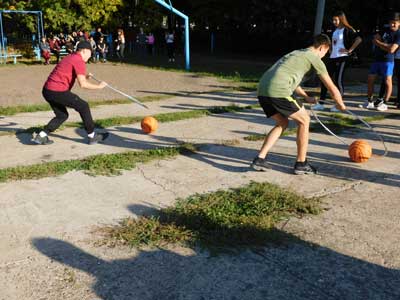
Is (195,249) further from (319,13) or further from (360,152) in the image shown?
(319,13)

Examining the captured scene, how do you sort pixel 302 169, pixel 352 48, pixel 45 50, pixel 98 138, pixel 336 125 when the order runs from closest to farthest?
1. pixel 302 169
2. pixel 98 138
3. pixel 336 125
4. pixel 352 48
5. pixel 45 50

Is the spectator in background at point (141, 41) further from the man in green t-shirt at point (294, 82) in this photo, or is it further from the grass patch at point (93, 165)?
the man in green t-shirt at point (294, 82)

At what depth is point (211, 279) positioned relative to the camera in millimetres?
3281

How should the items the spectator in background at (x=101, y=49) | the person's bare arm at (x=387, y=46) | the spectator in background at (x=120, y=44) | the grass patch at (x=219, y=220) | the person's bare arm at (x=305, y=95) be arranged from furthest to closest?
the spectator in background at (x=120, y=44), the spectator in background at (x=101, y=49), the person's bare arm at (x=387, y=46), the person's bare arm at (x=305, y=95), the grass patch at (x=219, y=220)

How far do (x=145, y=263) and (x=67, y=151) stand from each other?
349 cm

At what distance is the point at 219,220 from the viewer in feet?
13.6

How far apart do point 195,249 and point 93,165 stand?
2511 mm

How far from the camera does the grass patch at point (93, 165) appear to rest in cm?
545

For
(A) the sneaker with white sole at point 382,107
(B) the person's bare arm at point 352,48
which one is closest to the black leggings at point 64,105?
(B) the person's bare arm at point 352,48

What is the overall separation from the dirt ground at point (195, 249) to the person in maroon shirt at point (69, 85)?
23 centimetres

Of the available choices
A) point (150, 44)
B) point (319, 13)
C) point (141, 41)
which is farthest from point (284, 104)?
point (141, 41)

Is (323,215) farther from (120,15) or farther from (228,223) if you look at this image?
(120,15)

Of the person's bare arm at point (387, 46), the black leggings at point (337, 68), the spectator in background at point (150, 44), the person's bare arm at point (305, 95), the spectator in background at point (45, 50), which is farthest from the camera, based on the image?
the spectator in background at point (150, 44)

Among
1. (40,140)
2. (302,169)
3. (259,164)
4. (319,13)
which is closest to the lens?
(302,169)
